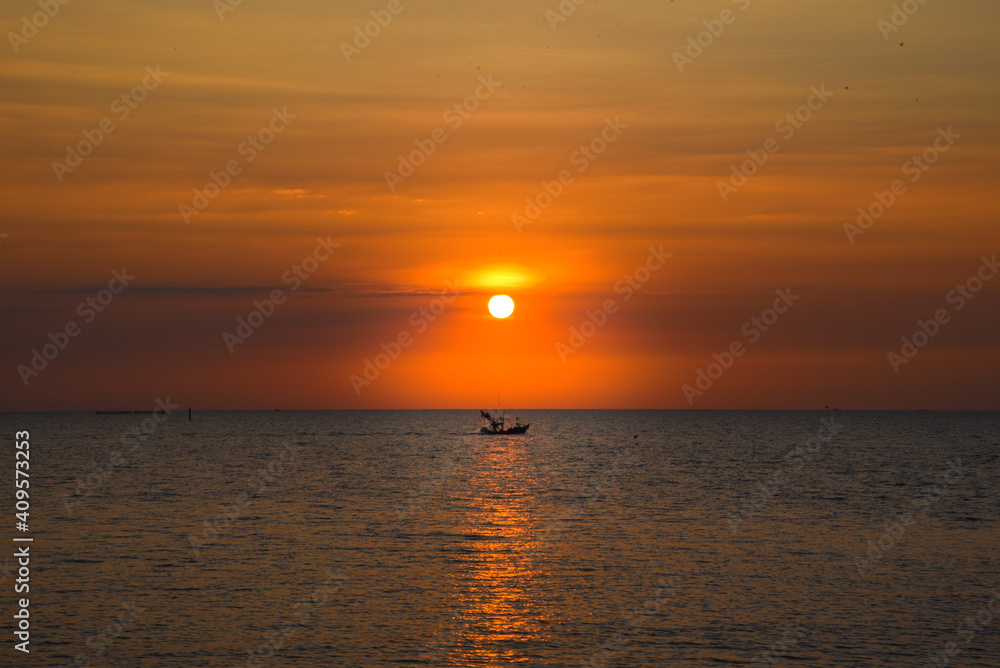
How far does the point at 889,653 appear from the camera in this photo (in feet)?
107

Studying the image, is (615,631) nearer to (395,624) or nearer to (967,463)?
(395,624)


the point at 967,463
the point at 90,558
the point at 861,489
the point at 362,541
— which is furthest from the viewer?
the point at 967,463

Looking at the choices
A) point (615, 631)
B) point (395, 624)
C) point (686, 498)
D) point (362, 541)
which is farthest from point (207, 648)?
point (686, 498)

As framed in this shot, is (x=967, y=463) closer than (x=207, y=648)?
No

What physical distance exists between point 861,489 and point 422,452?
8638cm

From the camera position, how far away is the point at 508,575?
44750 mm

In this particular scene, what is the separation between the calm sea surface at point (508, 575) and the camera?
3316 cm

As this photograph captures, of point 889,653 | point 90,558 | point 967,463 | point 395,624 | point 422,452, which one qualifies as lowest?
point 889,653

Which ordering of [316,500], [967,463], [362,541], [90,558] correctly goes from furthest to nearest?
1. [967,463]
2. [316,500]
3. [362,541]
4. [90,558]

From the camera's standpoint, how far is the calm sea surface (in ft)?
109

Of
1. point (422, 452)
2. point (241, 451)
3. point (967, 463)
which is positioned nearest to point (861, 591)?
point (967, 463)

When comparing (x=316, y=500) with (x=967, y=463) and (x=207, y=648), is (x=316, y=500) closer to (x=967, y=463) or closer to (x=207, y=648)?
(x=207, y=648)

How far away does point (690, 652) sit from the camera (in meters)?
32.6

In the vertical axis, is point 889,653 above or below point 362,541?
below
